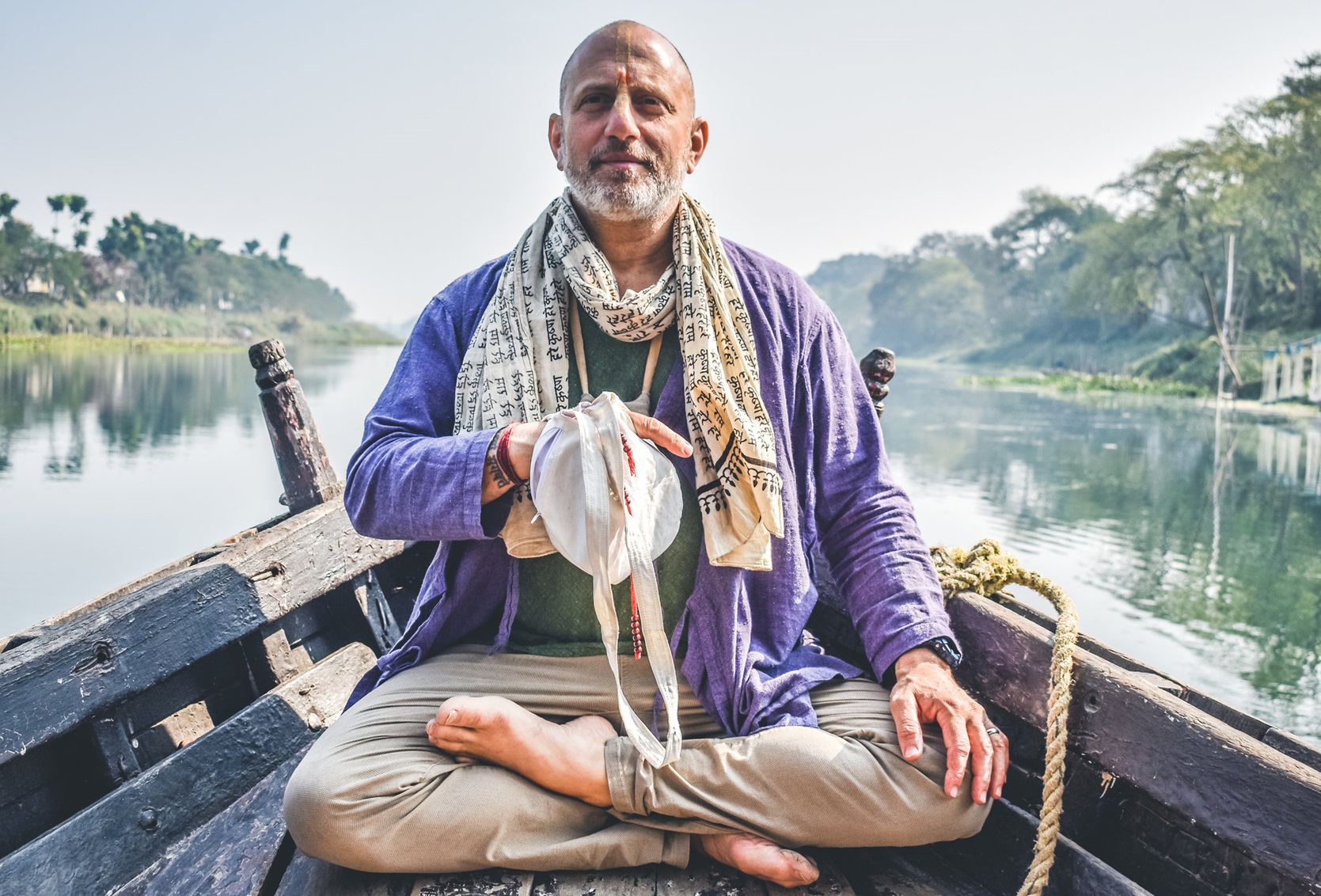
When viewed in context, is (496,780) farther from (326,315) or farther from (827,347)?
(326,315)

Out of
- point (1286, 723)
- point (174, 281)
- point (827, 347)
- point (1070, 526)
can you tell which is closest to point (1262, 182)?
point (1070, 526)

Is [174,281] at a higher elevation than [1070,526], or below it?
higher

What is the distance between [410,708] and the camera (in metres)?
1.62

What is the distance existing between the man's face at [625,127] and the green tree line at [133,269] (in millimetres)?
52269

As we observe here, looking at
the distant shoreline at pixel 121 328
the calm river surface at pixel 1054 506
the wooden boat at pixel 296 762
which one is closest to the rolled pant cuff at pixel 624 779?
the wooden boat at pixel 296 762

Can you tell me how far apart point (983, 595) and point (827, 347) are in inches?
24.6

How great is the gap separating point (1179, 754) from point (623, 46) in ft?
5.45

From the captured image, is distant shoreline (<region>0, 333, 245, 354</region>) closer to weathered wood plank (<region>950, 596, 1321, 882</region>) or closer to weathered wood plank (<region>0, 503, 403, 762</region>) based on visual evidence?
weathered wood plank (<region>0, 503, 403, 762</region>)

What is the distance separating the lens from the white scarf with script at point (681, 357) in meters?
1.67

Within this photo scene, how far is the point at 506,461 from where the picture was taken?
5.09ft

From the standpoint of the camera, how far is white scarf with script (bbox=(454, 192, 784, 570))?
1675 mm

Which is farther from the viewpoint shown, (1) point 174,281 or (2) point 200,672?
(1) point 174,281

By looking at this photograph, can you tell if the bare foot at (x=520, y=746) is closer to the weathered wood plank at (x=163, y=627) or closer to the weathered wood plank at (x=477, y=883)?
the weathered wood plank at (x=477, y=883)

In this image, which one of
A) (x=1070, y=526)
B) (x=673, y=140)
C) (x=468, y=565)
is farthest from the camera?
(x=1070, y=526)
